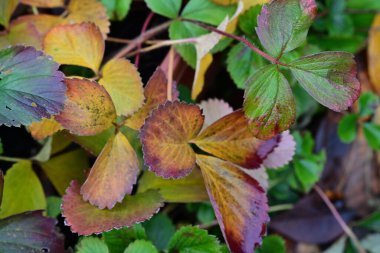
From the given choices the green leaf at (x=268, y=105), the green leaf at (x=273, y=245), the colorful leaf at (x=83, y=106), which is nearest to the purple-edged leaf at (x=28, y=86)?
the colorful leaf at (x=83, y=106)

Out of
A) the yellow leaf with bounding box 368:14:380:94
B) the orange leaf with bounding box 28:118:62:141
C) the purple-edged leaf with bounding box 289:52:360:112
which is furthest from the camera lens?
the yellow leaf with bounding box 368:14:380:94

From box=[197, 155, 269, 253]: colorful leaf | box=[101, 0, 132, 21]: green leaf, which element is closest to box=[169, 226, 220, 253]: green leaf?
box=[197, 155, 269, 253]: colorful leaf

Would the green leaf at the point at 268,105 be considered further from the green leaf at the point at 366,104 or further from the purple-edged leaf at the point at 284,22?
the green leaf at the point at 366,104

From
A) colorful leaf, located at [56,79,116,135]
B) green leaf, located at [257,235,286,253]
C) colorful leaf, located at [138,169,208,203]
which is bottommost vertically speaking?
green leaf, located at [257,235,286,253]

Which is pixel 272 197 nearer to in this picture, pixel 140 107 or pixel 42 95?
pixel 140 107

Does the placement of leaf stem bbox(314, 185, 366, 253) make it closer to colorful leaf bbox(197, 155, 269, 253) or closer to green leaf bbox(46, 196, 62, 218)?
colorful leaf bbox(197, 155, 269, 253)

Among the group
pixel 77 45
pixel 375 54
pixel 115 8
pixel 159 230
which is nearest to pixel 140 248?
pixel 159 230

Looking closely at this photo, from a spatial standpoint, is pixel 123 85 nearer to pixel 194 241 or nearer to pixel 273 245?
pixel 194 241
